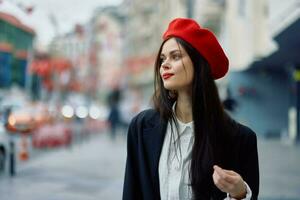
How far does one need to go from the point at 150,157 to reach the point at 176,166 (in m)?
0.11

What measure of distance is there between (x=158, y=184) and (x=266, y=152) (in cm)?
1585

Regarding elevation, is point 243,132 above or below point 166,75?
below

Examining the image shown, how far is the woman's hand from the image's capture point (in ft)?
6.88

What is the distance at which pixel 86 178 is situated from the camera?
1135 centimetres

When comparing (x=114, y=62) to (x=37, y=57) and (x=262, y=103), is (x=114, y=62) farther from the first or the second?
(x=262, y=103)

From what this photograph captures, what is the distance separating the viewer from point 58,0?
2005 centimetres

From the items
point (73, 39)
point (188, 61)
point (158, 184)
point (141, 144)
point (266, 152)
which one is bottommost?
point (266, 152)

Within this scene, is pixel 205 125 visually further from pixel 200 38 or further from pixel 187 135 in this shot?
pixel 200 38

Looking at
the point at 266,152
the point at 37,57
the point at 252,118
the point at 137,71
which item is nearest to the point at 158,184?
the point at 266,152

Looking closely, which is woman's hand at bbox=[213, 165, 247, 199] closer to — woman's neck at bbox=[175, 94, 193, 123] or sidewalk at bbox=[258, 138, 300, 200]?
woman's neck at bbox=[175, 94, 193, 123]

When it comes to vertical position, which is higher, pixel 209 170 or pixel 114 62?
pixel 114 62

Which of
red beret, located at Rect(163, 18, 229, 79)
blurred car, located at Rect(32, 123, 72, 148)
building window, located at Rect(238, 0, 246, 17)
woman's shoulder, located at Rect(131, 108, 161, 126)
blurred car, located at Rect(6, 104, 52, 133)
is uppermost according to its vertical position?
building window, located at Rect(238, 0, 246, 17)

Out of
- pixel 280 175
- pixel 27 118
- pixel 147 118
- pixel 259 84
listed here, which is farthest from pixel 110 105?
pixel 147 118

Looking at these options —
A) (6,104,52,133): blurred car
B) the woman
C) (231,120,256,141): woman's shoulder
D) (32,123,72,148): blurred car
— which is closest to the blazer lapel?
the woman
